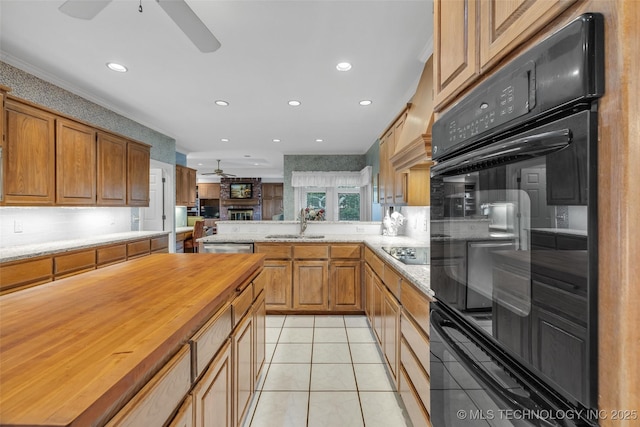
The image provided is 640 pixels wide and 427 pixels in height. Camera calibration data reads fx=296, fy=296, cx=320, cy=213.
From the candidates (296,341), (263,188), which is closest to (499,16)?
(296,341)

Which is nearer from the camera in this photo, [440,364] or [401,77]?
[440,364]

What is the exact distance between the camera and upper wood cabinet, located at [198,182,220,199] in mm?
11734

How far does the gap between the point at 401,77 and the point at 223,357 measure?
2.83m

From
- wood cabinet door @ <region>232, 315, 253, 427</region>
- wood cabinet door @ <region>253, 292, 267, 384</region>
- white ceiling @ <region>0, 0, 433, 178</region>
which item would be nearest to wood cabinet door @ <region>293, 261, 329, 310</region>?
wood cabinet door @ <region>253, 292, 267, 384</region>

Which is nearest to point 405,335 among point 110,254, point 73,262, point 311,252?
point 311,252

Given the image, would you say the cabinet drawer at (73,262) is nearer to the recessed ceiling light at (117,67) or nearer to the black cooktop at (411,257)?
the recessed ceiling light at (117,67)

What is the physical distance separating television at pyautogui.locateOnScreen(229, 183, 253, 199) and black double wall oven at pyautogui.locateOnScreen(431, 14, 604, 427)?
11.0m

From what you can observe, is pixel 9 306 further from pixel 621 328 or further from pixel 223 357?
pixel 621 328

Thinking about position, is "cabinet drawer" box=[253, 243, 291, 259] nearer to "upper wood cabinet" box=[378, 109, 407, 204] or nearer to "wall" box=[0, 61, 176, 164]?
"upper wood cabinet" box=[378, 109, 407, 204]

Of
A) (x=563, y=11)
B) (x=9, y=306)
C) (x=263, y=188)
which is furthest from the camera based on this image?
(x=263, y=188)

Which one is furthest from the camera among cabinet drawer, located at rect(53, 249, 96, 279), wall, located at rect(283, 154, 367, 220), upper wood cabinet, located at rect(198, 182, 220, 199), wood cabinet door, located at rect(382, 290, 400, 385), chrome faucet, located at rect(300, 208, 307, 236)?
upper wood cabinet, located at rect(198, 182, 220, 199)

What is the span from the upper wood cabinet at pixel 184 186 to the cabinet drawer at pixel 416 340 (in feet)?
17.5

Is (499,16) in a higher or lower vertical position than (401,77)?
lower

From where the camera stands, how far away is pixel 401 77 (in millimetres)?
2910
